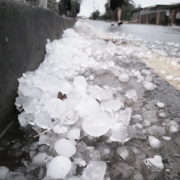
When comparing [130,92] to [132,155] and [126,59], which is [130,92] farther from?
[126,59]

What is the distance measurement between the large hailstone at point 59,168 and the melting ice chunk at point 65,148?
0.15 feet

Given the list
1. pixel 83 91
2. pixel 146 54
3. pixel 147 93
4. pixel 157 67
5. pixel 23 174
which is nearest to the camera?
pixel 23 174

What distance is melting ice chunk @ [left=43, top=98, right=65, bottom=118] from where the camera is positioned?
0.82 meters

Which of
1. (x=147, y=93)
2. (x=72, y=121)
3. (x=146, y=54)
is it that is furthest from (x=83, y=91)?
(x=146, y=54)

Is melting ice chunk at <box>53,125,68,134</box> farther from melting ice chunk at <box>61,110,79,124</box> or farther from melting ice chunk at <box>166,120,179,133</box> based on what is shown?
melting ice chunk at <box>166,120,179,133</box>

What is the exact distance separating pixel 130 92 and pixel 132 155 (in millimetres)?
526

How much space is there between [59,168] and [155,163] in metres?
0.35

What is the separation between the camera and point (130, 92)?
1124 millimetres

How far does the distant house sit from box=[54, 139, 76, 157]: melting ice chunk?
20581mm

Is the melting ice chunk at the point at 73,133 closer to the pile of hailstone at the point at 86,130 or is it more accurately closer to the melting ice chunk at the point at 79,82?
the pile of hailstone at the point at 86,130

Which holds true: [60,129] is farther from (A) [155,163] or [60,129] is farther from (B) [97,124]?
(A) [155,163]

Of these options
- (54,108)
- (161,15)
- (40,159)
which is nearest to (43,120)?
(54,108)

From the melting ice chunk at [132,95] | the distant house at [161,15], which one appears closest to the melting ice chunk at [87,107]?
the melting ice chunk at [132,95]

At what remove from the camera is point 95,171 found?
58 cm
